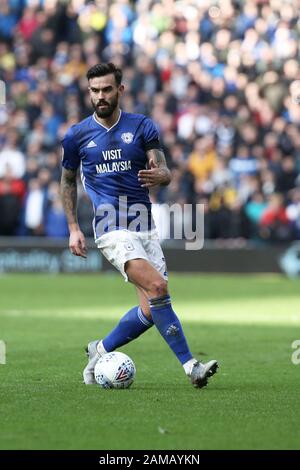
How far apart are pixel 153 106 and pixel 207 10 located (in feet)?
9.00

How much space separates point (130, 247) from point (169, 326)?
2.29 feet

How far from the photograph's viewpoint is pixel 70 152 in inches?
382

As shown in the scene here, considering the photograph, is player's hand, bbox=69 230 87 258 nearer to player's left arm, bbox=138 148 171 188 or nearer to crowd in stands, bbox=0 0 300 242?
player's left arm, bbox=138 148 171 188

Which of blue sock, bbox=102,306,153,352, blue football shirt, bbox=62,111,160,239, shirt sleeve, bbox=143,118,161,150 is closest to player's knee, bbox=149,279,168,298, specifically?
blue sock, bbox=102,306,153,352

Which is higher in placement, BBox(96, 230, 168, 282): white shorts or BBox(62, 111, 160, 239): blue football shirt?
BBox(62, 111, 160, 239): blue football shirt

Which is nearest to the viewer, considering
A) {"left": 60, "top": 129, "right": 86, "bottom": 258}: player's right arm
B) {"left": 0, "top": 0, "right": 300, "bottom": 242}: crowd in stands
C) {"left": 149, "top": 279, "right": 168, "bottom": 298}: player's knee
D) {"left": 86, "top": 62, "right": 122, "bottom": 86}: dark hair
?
{"left": 149, "top": 279, "right": 168, "bottom": 298}: player's knee

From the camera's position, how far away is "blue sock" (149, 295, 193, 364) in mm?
9242

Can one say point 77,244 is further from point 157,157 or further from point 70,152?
point 157,157

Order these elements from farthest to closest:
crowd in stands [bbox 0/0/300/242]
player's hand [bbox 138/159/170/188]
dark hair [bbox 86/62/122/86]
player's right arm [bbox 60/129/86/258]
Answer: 1. crowd in stands [bbox 0/0/300/242]
2. player's right arm [bbox 60/129/86/258]
3. dark hair [bbox 86/62/122/86]
4. player's hand [bbox 138/159/170/188]

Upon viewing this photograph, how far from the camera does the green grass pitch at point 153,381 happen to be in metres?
7.04

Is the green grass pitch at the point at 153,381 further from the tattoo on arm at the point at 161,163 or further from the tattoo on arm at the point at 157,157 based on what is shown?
the tattoo on arm at the point at 157,157

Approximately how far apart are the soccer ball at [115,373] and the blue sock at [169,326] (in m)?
0.40

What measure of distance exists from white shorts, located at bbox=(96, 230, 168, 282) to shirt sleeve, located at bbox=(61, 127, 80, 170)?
671 mm

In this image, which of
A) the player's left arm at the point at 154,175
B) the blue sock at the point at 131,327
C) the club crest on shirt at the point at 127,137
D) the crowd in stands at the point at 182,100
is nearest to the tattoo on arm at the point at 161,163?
the player's left arm at the point at 154,175
